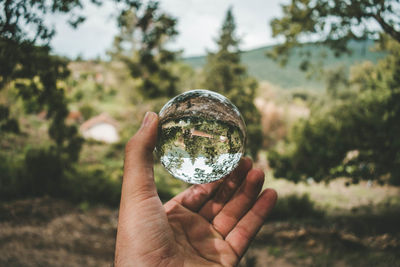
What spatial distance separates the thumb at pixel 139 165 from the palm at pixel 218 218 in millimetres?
662

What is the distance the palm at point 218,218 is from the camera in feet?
7.45

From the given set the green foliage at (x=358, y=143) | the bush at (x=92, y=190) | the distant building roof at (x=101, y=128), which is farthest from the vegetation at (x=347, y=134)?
the distant building roof at (x=101, y=128)

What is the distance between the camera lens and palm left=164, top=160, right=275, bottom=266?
7.45 ft

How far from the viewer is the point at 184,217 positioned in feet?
8.32

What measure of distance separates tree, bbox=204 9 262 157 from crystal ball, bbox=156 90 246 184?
59.4 ft

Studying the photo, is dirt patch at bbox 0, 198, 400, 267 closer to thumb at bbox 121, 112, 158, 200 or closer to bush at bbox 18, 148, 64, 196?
bush at bbox 18, 148, 64, 196

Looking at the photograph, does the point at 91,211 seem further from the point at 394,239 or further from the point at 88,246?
the point at 394,239

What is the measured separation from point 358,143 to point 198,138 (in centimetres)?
635

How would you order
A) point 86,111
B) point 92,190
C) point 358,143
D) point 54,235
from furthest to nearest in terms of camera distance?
point 86,111 → point 92,190 → point 54,235 → point 358,143

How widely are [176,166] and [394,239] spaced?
8880 mm

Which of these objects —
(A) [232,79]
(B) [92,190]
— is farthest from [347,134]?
(A) [232,79]

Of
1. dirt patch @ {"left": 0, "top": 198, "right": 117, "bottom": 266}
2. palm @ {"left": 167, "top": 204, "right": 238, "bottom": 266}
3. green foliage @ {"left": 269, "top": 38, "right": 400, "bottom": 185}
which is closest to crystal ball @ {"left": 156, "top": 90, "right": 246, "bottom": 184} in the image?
palm @ {"left": 167, "top": 204, "right": 238, "bottom": 266}

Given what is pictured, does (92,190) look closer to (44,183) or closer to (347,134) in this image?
(44,183)

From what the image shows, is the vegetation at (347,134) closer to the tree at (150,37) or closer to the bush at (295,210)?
the tree at (150,37)
